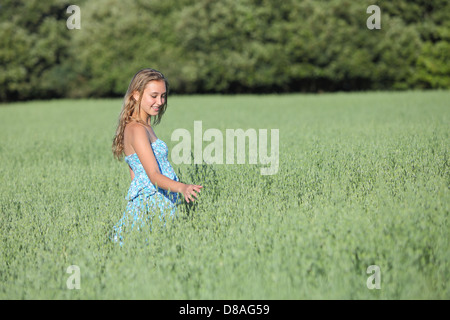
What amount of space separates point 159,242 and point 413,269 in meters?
1.90

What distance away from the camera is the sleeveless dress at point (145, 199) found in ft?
12.8

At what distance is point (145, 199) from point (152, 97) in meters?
0.89

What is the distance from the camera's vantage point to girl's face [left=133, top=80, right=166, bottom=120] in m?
3.85

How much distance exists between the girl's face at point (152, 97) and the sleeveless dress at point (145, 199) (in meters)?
0.28

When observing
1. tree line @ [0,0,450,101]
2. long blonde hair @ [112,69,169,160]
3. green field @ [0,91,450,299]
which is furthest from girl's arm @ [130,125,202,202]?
tree line @ [0,0,450,101]

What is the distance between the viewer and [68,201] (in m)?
5.51

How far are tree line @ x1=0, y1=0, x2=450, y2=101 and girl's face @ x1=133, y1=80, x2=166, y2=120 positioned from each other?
32.7 meters

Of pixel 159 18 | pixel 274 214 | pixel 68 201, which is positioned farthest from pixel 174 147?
pixel 159 18

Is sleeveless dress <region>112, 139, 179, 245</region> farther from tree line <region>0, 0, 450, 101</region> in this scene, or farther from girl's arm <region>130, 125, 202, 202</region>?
tree line <region>0, 0, 450, 101</region>

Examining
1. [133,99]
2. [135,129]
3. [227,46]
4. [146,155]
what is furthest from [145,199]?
[227,46]

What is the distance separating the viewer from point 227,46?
3728 centimetres

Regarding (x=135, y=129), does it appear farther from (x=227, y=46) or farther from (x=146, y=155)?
(x=227, y=46)

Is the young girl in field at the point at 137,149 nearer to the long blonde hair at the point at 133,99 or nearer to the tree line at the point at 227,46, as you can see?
the long blonde hair at the point at 133,99
